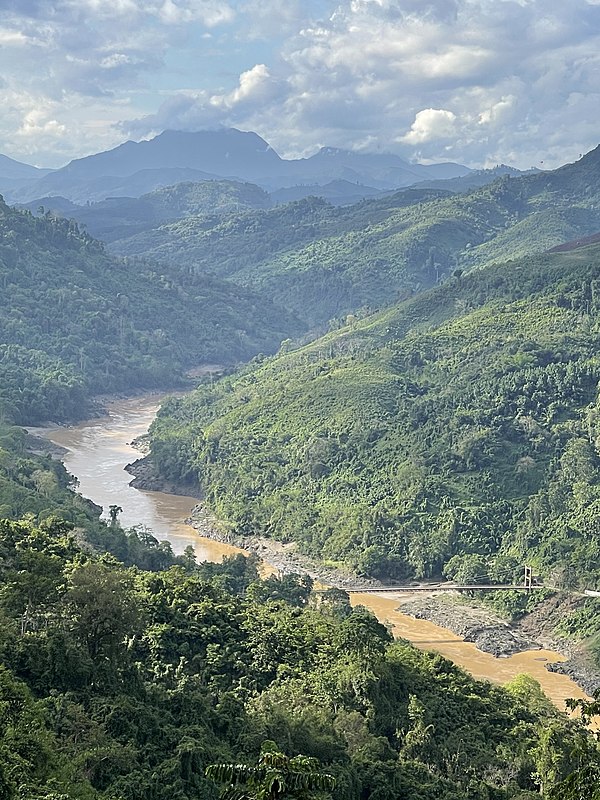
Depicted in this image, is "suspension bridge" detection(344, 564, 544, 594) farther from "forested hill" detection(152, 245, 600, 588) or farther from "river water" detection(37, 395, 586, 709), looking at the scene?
"forested hill" detection(152, 245, 600, 588)

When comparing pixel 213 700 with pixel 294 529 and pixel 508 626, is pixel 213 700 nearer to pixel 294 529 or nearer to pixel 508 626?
pixel 508 626

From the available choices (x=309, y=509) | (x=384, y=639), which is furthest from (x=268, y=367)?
(x=384, y=639)

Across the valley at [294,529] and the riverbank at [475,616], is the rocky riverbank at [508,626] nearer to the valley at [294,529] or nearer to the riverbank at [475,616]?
the riverbank at [475,616]

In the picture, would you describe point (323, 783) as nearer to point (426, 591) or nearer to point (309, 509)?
point (426, 591)

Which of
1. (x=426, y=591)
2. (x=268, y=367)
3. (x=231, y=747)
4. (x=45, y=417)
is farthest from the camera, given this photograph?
(x=268, y=367)

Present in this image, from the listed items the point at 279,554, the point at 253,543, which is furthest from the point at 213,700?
the point at 253,543

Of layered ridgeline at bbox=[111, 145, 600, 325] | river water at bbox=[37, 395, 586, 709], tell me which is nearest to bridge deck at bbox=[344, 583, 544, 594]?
river water at bbox=[37, 395, 586, 709]
